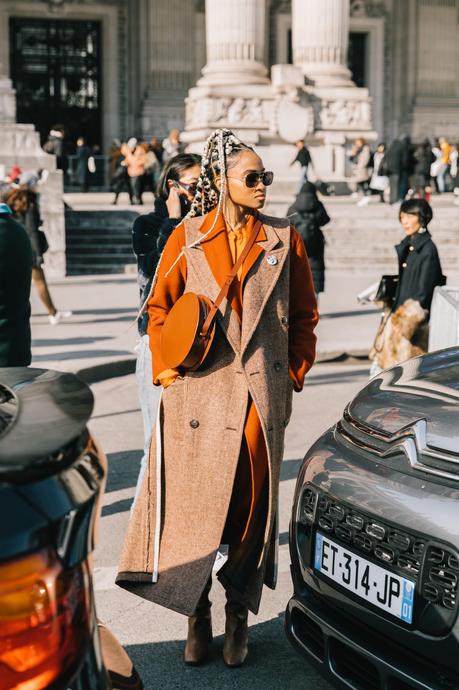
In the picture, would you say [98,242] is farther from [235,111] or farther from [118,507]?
[118,507]

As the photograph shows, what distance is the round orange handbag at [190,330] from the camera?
370cm

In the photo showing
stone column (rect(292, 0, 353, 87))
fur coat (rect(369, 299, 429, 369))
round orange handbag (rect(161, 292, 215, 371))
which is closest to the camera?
round orange handbag (rect(161, 292, 215, 371))

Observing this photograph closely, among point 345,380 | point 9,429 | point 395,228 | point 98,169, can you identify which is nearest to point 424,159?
point 395,228

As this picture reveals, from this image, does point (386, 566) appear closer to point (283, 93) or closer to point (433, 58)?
point (283, 93)

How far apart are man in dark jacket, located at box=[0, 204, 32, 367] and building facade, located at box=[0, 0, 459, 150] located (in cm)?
2901

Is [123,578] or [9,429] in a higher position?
A: [9,429]

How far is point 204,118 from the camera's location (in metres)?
27.2

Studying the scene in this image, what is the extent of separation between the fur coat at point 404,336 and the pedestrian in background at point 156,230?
2.39m

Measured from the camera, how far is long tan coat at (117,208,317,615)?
3.79 metres

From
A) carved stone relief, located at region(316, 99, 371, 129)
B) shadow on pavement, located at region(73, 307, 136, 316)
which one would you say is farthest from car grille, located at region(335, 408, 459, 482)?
carved stone relief, located at region(316, 99, 371, 129)

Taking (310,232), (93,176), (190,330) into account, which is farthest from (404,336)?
(93,176)

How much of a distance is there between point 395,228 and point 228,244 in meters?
18.9

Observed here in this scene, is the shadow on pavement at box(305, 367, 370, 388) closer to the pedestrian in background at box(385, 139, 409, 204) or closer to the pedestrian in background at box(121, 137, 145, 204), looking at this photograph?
the pedestrian in background at box(121, 137, 145, 204)

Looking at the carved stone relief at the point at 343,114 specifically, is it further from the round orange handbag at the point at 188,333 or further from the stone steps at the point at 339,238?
the round orange handbag at the point at 188,333
